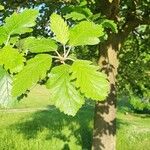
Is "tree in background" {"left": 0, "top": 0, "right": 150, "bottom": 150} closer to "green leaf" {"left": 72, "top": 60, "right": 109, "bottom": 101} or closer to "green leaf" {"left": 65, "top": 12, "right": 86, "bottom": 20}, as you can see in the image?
"green leaf" {"left": 65, "top": 12, "right": 86, "bottom": 20}

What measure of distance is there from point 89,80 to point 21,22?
1.23 feet

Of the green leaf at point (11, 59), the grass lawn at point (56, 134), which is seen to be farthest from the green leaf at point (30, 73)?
the grass lawn at point (56, 134)

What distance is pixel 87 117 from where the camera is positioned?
2470 cm

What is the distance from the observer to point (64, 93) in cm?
155

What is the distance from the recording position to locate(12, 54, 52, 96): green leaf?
5.05 feet

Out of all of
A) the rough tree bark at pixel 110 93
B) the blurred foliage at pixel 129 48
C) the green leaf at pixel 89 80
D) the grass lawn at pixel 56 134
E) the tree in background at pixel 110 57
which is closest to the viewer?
the green leaf at pixel 89 80

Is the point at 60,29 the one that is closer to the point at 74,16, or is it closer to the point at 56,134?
the point at 74,16

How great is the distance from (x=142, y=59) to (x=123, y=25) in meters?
2.59

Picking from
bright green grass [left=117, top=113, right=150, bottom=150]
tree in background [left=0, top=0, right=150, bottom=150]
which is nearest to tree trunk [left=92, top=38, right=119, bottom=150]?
tree in background [left=0, top=0, right=150, bottom=150]

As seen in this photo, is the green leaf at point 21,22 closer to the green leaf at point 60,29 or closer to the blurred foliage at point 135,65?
the green leaf at point 60,29

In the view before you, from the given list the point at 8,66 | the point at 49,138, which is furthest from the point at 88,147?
the point at 8,66

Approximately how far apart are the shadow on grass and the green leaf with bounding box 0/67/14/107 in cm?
1537

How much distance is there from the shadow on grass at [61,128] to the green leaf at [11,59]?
15.4 meters

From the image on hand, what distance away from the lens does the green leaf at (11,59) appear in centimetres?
161
